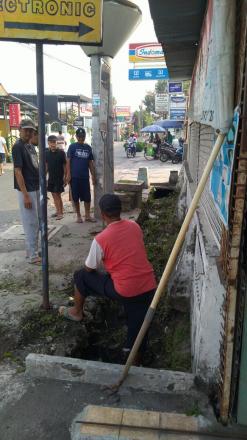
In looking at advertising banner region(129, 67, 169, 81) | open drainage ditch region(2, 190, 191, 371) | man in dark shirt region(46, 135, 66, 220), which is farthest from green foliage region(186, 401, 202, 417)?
advertising banner region(129, 67, 169, 81)

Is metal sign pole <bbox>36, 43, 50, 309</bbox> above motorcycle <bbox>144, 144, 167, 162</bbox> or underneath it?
above

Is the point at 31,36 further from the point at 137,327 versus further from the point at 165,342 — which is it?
the point at 165,342

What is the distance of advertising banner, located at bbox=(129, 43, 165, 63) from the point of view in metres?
16.8

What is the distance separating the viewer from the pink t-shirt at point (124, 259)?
3.06m

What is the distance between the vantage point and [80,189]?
23.4 ft

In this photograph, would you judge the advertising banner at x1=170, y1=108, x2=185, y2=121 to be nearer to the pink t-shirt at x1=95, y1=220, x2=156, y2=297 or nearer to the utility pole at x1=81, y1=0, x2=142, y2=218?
the utility pole at x1=81, y1=0, x2=142, y2=218

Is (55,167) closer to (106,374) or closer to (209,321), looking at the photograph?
(106,374)

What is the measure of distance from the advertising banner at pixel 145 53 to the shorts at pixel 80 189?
38.1 ft

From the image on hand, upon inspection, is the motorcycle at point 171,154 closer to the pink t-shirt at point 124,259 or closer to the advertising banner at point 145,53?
the advertising banner at point 145,53

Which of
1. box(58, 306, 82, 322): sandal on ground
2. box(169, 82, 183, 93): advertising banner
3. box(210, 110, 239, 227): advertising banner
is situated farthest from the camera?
box(169, 82, 183, 93): advertising banner

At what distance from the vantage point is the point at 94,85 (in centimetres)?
702

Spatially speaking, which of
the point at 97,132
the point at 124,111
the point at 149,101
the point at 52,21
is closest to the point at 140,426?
the point at 52,21

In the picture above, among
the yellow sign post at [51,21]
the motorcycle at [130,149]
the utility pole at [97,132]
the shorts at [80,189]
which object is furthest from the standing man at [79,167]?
the motorcycle at [130,149]

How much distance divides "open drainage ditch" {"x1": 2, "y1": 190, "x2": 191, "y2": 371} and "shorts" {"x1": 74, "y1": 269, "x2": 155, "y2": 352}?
1.09 ft
